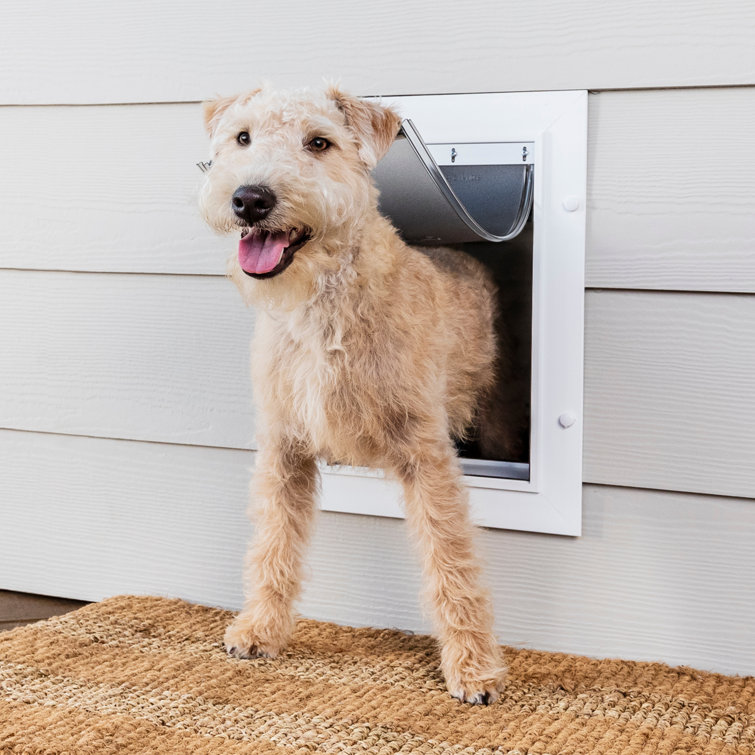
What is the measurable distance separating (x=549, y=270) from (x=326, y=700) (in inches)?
39.6

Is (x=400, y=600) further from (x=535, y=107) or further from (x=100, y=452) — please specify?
(x=535, y=107)

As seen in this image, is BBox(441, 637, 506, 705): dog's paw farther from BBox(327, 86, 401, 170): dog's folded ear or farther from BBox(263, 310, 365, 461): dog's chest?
BBox(327, 86, 401, 170): dog's folded ear

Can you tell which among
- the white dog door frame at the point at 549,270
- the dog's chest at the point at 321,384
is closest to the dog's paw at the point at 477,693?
the white dog door frame at the point at 549,270

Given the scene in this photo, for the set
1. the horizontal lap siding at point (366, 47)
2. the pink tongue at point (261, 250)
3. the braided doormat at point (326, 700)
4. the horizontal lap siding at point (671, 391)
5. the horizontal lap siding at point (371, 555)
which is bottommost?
the braided doormat at point (326, 700)

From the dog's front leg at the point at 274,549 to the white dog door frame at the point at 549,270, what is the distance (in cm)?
41

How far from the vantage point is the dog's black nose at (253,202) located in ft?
4.77

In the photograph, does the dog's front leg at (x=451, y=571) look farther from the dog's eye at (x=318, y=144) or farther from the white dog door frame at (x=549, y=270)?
the dog's eye at (x=318, y=144)

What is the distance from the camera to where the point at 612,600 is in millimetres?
1938

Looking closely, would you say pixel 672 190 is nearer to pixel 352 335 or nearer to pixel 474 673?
pixel 352 335

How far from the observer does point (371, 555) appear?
215 centimetres

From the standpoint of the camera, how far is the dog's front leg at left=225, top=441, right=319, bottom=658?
187 cm

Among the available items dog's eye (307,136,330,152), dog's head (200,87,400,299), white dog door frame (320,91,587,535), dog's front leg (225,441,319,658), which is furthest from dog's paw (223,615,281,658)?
dog's eye (307,136,330,152)

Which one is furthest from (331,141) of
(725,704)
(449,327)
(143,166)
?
(725,704)

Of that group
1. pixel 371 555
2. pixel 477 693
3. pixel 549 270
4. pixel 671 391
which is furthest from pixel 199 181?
pixel 477 693
